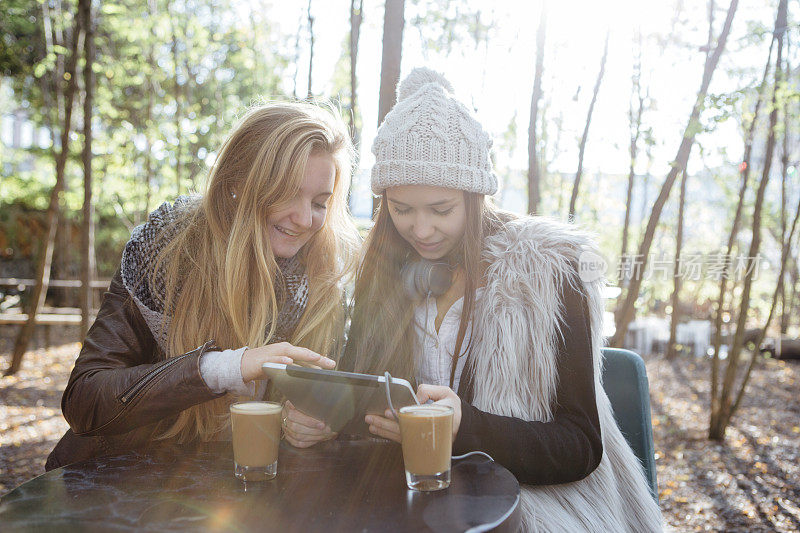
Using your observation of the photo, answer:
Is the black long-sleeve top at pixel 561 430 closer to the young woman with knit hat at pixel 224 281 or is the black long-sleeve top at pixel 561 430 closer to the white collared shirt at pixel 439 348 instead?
the white collared shirt at pixel 439 348

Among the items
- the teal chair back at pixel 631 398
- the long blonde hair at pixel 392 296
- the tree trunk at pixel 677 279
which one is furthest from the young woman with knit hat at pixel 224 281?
the tree trunk at pixel 677 279

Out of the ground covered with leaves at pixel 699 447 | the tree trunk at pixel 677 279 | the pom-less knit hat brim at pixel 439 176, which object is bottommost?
the ground covered with leaves at pixel 699 447

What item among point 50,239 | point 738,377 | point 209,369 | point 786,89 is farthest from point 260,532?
point 738,377

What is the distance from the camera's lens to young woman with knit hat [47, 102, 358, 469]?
82.4 inches

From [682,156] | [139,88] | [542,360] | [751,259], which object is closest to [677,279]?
[751,259]

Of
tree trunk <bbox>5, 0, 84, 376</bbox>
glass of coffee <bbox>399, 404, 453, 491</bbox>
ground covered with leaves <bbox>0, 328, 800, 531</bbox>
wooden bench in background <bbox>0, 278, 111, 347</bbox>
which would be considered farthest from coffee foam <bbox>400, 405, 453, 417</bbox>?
wooden bench in background <bbox>0, 278, 111, 347</bbox>

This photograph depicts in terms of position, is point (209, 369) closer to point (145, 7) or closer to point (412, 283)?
point (412, 283)

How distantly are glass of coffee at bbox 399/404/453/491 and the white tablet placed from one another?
7cm

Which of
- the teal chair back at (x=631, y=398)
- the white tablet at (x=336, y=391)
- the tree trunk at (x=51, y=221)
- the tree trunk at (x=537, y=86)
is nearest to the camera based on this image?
the white tablet at (x=336, y=391)

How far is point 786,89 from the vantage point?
211 inches

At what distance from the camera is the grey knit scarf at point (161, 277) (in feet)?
7.24

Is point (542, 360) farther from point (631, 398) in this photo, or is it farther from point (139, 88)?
point (139, 88)

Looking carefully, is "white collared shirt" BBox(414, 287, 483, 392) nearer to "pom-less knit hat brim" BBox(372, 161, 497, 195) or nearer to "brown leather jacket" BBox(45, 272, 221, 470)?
"pom-less knit hat brim" BBox(372, 161, 497, 195)

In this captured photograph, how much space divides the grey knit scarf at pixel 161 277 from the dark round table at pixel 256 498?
537 mm
